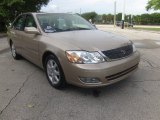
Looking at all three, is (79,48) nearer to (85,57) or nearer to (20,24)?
(85,57)

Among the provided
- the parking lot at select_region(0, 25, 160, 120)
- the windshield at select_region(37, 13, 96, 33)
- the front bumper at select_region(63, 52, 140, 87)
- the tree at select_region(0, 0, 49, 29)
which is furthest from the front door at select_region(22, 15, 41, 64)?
the tree at select_region(0, 0, 49, 29)

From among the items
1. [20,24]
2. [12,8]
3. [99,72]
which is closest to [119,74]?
[99,72]

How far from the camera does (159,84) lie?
16.5ft

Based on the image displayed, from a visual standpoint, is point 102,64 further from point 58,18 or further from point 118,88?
point 58,18

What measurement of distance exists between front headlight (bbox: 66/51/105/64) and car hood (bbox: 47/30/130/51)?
0.34 ft

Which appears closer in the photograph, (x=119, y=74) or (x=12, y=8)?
(x=119, y=74)

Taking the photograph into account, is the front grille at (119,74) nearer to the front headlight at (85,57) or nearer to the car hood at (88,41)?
the front headlight at (85,57)

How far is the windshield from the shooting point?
18.0 feet

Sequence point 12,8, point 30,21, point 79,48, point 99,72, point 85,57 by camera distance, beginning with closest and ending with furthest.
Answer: point 99,72 → point 85,57 → point 79,48 → point 30,21 → point 12,8

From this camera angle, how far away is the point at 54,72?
4859 mm

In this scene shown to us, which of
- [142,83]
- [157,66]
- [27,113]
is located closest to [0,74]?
[27,113]

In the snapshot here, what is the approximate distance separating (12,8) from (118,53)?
14.4 metres

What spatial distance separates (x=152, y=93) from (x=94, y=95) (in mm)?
1101

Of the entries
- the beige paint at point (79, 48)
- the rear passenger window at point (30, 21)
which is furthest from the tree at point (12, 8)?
the beige paint at point (79, 48)
